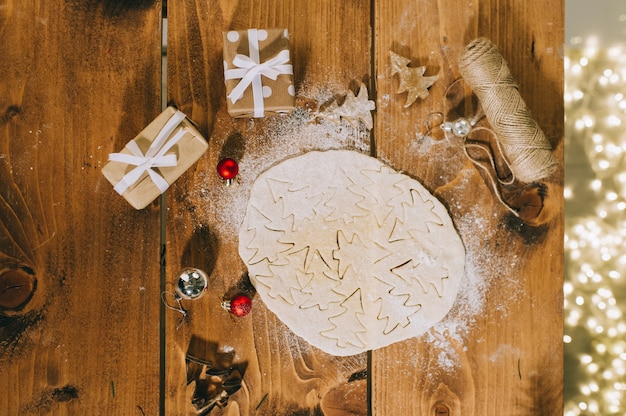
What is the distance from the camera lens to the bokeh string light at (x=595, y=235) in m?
1.45

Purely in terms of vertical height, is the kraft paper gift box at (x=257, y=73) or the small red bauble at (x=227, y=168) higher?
the kraft paper gift box at (x=257, y=73)

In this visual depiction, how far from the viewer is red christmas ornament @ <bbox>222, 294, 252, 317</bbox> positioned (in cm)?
110

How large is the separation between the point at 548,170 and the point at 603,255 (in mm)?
534

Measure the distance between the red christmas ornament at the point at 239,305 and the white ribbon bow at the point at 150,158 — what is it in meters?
0.33

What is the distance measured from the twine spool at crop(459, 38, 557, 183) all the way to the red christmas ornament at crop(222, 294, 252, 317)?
0.74 m

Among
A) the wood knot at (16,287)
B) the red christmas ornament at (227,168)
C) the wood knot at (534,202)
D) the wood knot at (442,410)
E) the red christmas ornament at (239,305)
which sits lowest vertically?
the wood knot at (442,410)

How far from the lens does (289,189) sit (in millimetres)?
1157

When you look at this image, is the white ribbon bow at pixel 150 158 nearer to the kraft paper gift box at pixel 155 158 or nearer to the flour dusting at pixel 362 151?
the kraft paper gift box at pixel 155 158

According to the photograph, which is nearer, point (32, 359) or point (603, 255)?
point (32, 359)

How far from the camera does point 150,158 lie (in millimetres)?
1083

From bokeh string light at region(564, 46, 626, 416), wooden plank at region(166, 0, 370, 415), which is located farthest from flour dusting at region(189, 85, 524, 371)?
bokeh string light at region(564, 46, 626, 416)

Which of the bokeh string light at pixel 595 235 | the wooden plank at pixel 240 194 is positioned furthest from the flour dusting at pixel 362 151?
the bokeh string light at pixel 595 235

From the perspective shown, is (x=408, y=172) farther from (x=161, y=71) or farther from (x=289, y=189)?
(x=161, y=71)

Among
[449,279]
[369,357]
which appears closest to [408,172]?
[449,279]
